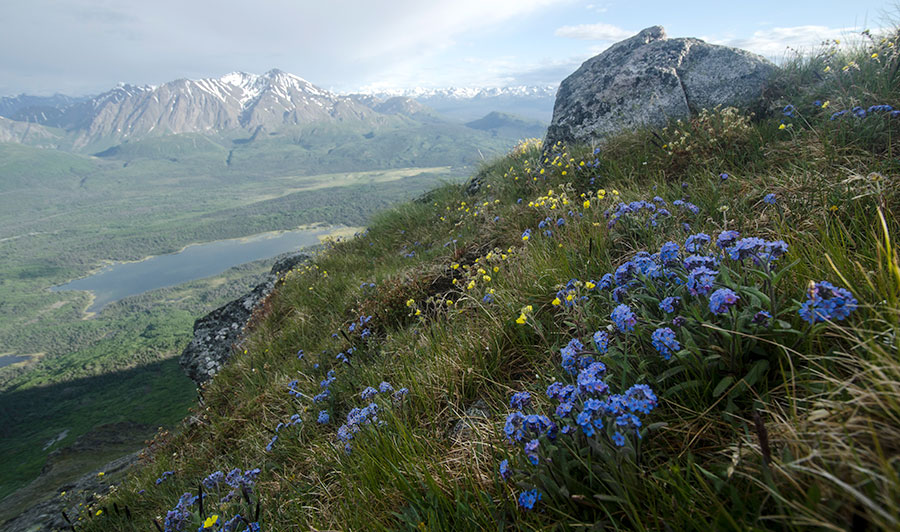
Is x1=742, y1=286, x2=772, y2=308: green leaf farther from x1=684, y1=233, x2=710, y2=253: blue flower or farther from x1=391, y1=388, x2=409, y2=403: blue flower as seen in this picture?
x1=391, y1=388, x2=409, y2=403: blue flower

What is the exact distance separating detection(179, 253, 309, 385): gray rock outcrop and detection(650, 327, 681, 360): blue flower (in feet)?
27.1

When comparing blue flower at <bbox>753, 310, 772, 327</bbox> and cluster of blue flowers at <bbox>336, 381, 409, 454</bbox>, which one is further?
cluster of blue flowers at <bbox>336, 381, 409, 454</bbox>

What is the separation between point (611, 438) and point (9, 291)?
10009 inches

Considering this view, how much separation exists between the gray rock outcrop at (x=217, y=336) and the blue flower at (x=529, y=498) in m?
7.89

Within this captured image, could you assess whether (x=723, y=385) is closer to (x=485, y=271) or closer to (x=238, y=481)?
(x=485, y=271)

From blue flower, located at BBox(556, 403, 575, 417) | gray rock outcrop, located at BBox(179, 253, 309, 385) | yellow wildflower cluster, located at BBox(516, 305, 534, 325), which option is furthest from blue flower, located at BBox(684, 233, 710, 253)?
gray rock outcrop, located at BBox(179, 253, 309, 385)

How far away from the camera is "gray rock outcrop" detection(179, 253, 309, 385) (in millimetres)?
8398

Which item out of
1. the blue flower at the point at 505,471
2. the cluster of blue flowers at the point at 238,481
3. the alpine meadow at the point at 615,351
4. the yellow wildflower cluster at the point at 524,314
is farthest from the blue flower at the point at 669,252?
the cluster of blue flowers at the point at 238,481

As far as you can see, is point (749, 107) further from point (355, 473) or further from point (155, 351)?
point (155, 351)

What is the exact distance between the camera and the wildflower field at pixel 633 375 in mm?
1329

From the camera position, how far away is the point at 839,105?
14.6ft

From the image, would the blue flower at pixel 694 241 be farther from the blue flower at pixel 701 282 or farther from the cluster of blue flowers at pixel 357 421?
the cluster of blue flowers at pixel 357 421

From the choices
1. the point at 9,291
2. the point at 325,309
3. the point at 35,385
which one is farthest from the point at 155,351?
the point at 9,291

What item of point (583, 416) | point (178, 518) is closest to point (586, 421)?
point (583, 416)
